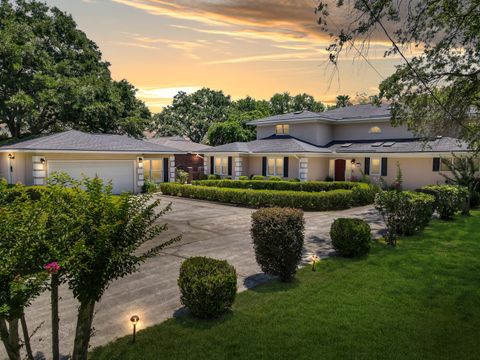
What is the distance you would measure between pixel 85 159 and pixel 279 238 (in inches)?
832

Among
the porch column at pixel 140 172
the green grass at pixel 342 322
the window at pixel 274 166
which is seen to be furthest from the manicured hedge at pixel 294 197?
the green grass at pixel 342 322

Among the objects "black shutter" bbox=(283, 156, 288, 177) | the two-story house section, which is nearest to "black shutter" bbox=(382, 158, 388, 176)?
the two-story house section

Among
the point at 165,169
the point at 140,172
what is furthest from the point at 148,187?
the point at 165,169

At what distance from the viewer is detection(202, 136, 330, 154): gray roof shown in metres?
29.4

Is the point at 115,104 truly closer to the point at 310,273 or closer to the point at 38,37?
the point at 38,37

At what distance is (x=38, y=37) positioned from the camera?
3178 cm

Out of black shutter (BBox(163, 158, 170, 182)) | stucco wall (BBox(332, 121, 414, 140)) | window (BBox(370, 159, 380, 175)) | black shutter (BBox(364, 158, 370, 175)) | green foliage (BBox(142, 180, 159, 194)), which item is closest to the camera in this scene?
green foliage (BBox(142, 180, 159, 194))

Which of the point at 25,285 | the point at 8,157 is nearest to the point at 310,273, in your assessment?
the point at 25,285

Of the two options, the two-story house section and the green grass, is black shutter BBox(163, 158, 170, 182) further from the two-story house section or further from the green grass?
the green grass

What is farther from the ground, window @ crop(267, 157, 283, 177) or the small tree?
window @ crop(267, 157, 283, 177)

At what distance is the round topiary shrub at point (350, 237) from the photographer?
33.8ft

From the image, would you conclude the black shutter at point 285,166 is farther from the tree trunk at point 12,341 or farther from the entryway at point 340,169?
the tree trunk at point 12,341

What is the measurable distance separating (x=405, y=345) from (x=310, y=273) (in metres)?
3.59

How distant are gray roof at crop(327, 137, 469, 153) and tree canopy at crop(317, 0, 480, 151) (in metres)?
11.4
